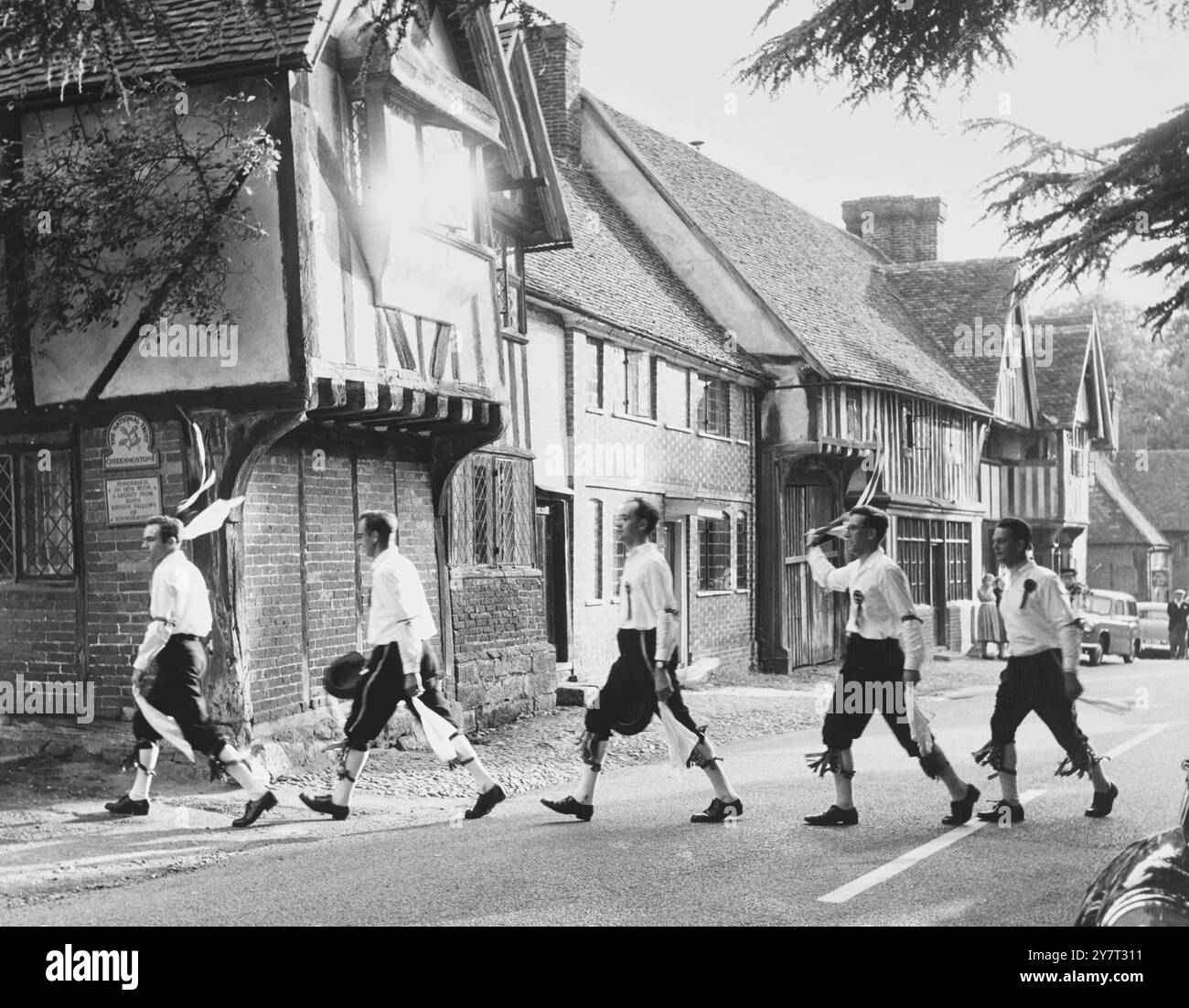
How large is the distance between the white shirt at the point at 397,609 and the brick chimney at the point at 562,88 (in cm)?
1639

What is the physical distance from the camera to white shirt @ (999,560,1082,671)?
29.4 ft

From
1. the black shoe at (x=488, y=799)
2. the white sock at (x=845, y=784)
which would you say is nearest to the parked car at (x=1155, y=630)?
the white sock at (x=845, y=784)

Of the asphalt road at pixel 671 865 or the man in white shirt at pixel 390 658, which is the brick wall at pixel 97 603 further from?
the man in white shirt at pixel 390 658

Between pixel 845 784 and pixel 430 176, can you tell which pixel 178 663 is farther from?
pixel 430 176

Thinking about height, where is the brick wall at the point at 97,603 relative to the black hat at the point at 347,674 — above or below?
above

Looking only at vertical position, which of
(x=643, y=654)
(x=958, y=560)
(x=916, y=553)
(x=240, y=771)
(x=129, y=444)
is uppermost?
(x=129, y=444)

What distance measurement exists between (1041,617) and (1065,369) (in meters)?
34.2

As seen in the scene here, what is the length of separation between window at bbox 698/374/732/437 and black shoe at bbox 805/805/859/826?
48.6 feet

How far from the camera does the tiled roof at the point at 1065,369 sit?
3978 centimetres

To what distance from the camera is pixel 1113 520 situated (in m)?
55.5

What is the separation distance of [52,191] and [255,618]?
3.65 m

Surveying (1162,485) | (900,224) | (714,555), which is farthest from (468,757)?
(1162,485)

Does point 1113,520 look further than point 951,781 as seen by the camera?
Yes
